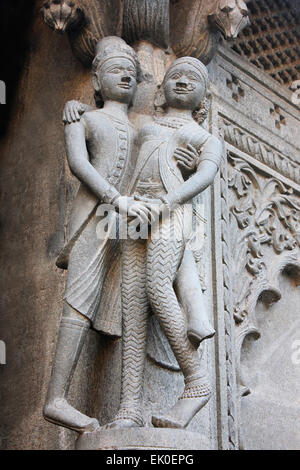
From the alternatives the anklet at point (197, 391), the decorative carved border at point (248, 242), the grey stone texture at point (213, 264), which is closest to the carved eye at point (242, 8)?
the grey stone texture at point (213, 264)

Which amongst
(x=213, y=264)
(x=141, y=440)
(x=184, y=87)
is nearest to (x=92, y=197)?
(x=184, y=87)

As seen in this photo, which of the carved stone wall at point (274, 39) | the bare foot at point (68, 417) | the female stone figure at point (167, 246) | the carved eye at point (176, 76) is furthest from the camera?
the carved stone wall at point (274, 39)

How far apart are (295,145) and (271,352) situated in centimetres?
130

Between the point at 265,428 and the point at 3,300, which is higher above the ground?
the point at 3,300

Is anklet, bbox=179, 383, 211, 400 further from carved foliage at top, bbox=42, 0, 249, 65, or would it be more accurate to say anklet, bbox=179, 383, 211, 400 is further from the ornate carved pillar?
carved foliage at top, bbox=42, 0, 249, 65

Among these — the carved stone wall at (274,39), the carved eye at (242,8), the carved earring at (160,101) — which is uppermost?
the carved stone wall at (274,39)

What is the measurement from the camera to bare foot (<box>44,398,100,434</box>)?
9.61ft

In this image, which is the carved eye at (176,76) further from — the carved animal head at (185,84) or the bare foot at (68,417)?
the bare foot at (68,417)

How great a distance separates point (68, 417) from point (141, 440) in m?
0.30

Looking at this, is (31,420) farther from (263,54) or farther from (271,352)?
(263,54)

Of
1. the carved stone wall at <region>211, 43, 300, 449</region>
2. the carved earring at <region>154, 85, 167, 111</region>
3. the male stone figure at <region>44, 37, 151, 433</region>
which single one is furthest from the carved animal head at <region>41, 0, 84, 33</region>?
the carved stone wall at <region>211, 43, 300, 449</region>

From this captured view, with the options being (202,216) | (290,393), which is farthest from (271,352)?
(202,216)

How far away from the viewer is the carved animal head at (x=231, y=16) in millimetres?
4004

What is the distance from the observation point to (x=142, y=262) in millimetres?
3270
